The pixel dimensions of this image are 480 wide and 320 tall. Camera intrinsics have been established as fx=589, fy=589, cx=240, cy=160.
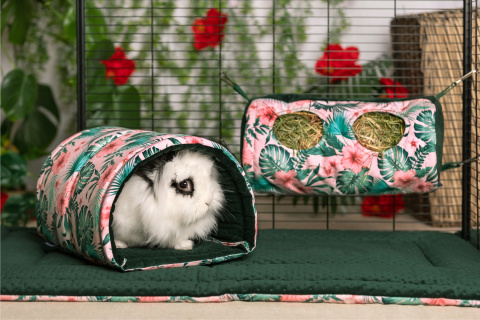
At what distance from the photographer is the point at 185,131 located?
3.50 meters

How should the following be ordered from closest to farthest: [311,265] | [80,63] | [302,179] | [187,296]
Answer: [187,296], [311,265], [302,179], [80,63]

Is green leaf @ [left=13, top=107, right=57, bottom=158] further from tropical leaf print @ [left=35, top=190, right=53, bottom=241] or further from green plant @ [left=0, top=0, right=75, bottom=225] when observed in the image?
tropical leaf print @ [left=35, top=190, right=53, bottom=241]

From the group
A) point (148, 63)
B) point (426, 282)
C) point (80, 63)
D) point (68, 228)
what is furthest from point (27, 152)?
point (426, 282)

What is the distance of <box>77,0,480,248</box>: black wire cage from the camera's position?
8.29ft

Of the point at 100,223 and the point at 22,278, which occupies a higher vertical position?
the point at 100,223

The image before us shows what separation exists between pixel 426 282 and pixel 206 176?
2.52 feet

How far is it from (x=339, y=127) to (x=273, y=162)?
29cm

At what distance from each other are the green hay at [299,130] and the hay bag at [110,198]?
33 centimetres

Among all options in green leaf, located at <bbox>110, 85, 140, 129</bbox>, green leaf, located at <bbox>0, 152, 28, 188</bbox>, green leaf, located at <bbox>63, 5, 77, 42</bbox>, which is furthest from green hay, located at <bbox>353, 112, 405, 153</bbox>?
green leaf, located at <bbox>0, 152, 28, 188</bbox>

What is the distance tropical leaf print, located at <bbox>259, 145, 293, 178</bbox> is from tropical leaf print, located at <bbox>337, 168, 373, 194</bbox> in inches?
7.9

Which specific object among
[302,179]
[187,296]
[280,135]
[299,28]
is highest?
[299,28]

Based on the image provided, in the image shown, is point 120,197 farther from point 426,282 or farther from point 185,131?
point 185,131

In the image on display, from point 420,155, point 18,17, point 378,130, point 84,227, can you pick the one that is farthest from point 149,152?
point 18,17

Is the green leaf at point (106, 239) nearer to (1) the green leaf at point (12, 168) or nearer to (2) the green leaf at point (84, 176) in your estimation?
(2) the green leaf at point (84, 176)
